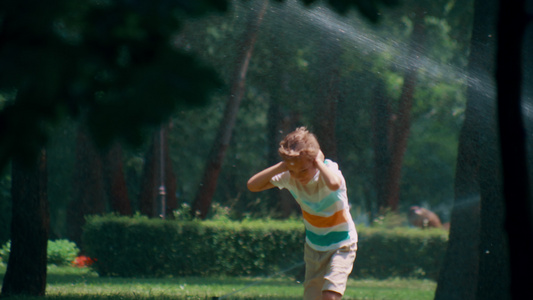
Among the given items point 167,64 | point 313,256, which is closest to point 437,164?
point 313,256

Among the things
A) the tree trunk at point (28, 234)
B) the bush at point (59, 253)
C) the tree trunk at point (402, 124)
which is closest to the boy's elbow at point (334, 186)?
the tree trunk at point (28, 234)

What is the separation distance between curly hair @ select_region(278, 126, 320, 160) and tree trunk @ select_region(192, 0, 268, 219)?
8800 mm

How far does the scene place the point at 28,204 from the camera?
26.5 feet

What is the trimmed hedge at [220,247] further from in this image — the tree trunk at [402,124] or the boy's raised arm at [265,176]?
the boy's raised arm at [265,176]

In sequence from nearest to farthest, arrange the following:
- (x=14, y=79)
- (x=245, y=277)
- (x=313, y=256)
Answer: (x=14, y=79) < (x=313, y=256) < (x=245, y=277)

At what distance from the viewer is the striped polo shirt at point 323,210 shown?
15.9 feet

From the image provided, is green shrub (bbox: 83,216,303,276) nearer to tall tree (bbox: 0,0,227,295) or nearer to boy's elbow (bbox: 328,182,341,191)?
boy's elbow (bbox: 328,182,341,191)

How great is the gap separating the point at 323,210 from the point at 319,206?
0.14ft

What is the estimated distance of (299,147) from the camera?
15.3 ft

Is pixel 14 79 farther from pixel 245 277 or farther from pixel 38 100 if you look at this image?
pixel 245 277

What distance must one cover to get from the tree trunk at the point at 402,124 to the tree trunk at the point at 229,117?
14.4ft

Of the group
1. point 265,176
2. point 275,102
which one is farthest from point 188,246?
point 265,176

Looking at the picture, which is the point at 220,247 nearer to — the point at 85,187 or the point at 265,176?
the point at 85,187

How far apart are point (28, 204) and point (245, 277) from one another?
759cm
